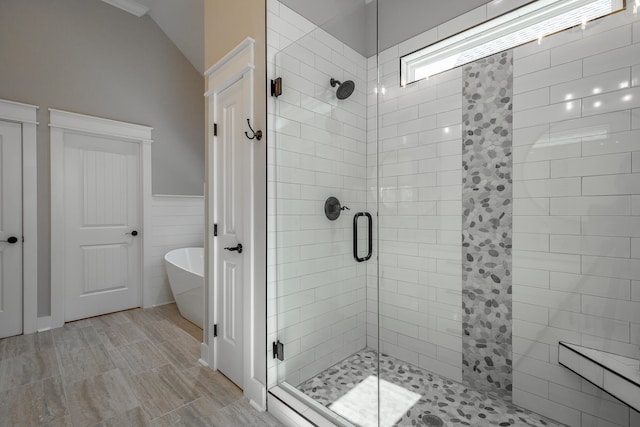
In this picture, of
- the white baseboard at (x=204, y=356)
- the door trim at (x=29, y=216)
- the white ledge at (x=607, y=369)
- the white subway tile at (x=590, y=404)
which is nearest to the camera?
the white ledge at (x=607, y=369)

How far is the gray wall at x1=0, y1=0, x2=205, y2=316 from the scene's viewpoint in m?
2.79

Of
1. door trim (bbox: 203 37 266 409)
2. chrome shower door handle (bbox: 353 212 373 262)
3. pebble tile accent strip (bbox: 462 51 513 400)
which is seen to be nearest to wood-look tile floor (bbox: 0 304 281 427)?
door trim (bbox: 203 37 266 409)

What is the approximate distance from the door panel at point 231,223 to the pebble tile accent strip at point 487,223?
Answer: 1.53 metres

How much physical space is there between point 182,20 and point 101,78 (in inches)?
45.8

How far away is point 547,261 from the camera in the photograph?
64.6 inches

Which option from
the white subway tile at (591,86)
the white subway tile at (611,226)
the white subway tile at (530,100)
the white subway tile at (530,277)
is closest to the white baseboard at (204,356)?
the white subway tile at (530,277)

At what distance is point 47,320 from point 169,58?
3370 millimetres

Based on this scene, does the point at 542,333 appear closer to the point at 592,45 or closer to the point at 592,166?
the point at 592,166

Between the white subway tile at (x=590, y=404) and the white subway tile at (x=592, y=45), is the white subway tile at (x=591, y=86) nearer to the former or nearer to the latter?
the white subway tile at (x=592, y=45)

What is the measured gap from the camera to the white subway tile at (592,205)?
1385 millimetres

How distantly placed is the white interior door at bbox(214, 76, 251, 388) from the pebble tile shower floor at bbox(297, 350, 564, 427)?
602 millimetres

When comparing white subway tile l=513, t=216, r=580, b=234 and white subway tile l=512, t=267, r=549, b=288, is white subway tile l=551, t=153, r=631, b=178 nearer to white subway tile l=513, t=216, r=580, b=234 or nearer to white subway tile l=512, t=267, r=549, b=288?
white subway tile l=513, t=216, r=580, b=234

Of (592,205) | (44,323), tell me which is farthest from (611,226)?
(44,323)

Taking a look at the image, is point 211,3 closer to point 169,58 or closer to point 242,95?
point 242,95
